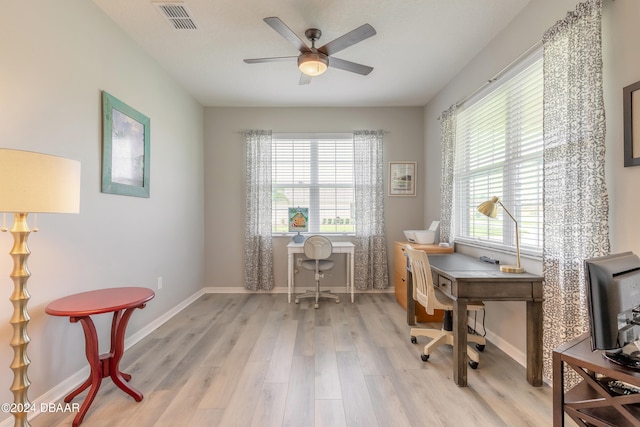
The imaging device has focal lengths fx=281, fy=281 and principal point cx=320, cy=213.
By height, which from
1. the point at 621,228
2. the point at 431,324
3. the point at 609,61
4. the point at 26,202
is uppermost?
the point at 609,61

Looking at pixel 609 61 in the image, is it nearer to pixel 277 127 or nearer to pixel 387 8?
pixel 387 8

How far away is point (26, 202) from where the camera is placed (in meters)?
1.19

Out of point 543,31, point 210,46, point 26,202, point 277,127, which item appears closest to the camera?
point 26,202

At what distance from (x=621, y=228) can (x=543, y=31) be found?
1.46m

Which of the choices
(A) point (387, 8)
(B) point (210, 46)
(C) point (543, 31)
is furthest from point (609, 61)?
(B) point (210, 46)

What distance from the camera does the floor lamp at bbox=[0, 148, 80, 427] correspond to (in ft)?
3.82

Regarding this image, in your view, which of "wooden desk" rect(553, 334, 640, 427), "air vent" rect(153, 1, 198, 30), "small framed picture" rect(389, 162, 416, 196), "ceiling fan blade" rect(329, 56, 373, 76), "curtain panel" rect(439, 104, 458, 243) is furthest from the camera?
"small framed picture" rect(389, 162, 416, 196)

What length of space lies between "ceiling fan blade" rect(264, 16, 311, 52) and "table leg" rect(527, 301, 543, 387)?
2.54 meters

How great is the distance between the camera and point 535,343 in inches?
75.3

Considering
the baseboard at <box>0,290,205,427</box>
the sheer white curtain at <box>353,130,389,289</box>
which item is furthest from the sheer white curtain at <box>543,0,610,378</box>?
the baseboard at <box>0,290,205,427</box>

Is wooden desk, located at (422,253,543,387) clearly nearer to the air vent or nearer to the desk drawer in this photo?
the desk drawer

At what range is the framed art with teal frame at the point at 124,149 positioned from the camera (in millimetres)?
2219

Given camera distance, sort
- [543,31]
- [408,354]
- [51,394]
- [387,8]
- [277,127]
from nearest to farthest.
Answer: [51,394], [543,31], [387,8], [408,354], [277,127]

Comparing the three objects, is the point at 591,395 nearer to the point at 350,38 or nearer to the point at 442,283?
the point at 442,283
